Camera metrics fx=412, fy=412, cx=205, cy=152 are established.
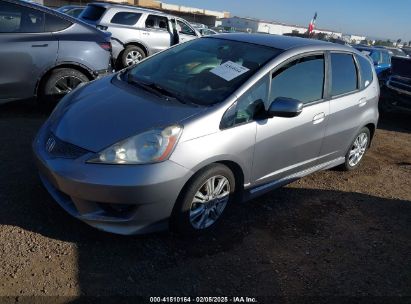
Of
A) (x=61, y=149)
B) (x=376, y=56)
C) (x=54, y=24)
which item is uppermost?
(x=54, y=24)

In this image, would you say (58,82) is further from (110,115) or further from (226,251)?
(226,251)

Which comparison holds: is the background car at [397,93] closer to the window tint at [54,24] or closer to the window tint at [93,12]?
the window tint at [54,24]

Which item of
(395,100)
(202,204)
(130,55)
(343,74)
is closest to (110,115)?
(202,204)

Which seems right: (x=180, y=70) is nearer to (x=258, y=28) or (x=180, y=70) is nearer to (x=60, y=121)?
(x=60, y=121)

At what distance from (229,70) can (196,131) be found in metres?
0.92

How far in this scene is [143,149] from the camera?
9.76 feet

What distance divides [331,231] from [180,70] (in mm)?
2110

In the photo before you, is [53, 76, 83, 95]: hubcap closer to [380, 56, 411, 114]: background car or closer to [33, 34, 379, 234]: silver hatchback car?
[33, 34, 379, 234]: silver hatchback car

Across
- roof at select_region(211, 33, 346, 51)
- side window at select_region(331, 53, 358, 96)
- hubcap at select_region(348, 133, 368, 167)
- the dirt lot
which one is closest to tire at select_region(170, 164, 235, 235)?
the dirt lot

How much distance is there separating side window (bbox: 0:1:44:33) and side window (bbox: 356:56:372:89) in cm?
417

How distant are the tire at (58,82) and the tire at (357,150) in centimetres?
376

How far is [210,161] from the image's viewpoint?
10.4ft

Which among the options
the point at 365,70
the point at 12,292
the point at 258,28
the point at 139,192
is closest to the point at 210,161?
the point at 139,192

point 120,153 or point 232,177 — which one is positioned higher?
point 120,153
